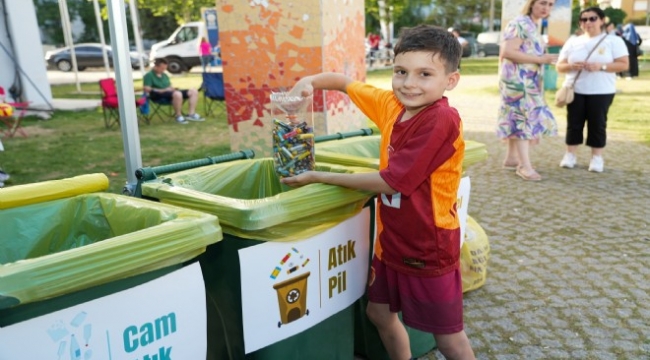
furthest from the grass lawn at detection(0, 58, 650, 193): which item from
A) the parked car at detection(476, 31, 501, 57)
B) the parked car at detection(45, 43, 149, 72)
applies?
the parked car at detection(476, 31, 501, 57)

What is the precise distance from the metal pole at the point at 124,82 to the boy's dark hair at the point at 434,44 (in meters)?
1.19

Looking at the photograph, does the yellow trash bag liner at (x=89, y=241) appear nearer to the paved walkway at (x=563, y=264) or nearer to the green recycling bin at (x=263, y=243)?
the green recycling bin at (x=263, y=243)

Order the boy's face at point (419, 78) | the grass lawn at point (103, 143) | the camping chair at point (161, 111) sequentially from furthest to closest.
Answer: the camping chair at point (161, 111)
the grass lawn at point (103, 143)
the boy's face at point (419, 78)

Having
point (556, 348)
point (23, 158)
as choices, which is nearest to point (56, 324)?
point (556, 348)

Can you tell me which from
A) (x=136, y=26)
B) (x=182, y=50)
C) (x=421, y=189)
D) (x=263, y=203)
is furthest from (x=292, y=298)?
(x=182, y=50)

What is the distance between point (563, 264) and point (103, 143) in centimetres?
651

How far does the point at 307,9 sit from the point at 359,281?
2920 mm

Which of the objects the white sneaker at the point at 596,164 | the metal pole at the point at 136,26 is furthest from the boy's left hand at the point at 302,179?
the metal pole at the point at 136,26

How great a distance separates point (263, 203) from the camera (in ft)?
5.92

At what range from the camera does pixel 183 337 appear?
5.58ft

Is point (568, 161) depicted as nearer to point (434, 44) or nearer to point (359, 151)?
point (359, 151)

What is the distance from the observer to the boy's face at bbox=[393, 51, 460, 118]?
1895 millimetres

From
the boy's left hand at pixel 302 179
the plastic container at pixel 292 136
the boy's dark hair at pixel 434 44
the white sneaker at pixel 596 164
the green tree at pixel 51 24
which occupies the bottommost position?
the white sneaker at pixel 596 164

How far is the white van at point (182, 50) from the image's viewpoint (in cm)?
2302
